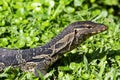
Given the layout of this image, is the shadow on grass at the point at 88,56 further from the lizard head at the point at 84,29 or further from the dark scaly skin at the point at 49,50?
the lizard head at the point at 84,29

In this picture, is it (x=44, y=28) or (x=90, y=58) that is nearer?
(x=90, y=58)

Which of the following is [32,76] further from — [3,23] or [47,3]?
[47,3]

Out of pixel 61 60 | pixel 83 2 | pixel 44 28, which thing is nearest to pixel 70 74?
pixel 61 60

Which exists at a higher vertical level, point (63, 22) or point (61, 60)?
point (63, 22)

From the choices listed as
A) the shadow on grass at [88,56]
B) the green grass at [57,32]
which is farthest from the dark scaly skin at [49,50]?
the shadow on grass at [88,56]

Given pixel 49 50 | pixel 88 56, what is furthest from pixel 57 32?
pixel 49 50

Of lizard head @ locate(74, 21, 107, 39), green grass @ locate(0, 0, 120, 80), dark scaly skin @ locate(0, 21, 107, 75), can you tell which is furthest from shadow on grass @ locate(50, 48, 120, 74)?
lizard head @ locate(74, 21, 107, 39)
